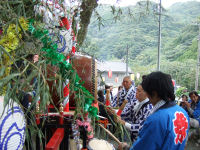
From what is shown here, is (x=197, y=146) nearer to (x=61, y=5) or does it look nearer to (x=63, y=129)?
(x=63, y=129)

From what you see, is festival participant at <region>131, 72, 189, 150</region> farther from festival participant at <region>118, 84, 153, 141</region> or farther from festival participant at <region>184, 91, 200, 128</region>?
festival participant at <region>184, 91, 200, 128</region>

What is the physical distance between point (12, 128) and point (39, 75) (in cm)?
41

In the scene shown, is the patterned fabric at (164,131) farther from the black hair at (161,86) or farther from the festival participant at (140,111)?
the festival participant at (140,111)

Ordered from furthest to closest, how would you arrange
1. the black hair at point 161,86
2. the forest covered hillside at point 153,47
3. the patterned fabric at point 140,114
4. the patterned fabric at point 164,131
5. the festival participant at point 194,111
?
the forest covered hillside at point 153,47, the festival participant at point 194,111, the patterned fabric at point 140,114, the black hair at point 161,86, the patterned fabric at point 164,131

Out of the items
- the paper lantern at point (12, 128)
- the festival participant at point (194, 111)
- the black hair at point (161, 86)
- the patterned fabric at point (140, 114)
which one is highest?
the black hair at point (161, 86)

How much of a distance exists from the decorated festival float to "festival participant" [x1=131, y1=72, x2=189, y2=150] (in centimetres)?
37

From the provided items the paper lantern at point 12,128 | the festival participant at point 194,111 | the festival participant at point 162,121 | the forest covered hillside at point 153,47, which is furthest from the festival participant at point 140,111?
the forest covered hillside at point 153,47

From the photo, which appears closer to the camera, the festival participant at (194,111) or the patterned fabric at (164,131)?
the patterned fabric at (164,131)

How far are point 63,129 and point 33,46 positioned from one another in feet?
3.41

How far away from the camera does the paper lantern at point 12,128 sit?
1092 mm

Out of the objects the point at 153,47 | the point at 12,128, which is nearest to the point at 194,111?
the point at 12,128

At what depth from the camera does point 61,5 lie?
6.28 feet

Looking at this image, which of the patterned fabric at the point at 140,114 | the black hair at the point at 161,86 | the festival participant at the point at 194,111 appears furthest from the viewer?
the festival participant at the point at 194,111

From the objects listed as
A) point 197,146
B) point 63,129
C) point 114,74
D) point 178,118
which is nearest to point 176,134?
point 178,118
